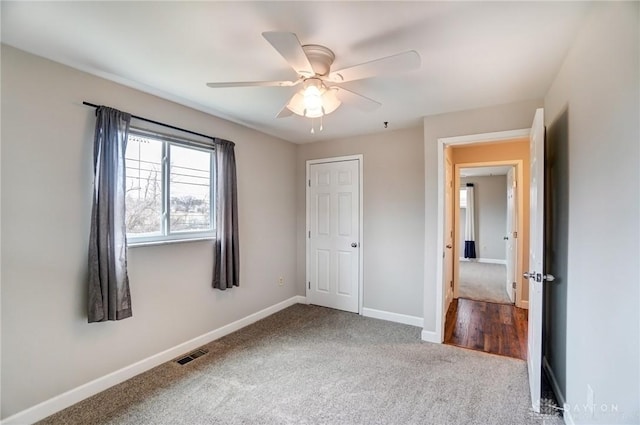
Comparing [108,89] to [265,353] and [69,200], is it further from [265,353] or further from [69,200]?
[265,353]

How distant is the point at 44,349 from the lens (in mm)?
1998

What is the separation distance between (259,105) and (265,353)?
2321 millimetres

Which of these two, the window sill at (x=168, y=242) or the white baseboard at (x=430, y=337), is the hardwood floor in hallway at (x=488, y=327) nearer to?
the white baseboard at (x=430, y=337)

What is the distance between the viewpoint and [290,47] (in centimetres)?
146

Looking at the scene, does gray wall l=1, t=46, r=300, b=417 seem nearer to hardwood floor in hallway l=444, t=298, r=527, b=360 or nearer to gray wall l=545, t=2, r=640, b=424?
hardwood floor in hallway l=444, t=298, r=527, b=360

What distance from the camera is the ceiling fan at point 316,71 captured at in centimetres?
148

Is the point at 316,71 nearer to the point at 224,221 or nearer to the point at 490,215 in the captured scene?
the point at 224,221

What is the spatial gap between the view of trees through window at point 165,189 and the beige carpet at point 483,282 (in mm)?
4178

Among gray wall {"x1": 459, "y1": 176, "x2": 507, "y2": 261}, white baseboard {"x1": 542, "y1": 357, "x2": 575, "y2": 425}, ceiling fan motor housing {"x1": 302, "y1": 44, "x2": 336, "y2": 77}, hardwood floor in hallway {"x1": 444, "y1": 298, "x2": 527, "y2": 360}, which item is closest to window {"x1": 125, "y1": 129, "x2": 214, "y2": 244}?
ceiling fan motor housing {"x1": 302, "y1": 44, "x2": 336, "y2": 77}

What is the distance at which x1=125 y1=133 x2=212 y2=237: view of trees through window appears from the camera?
2.52 metres

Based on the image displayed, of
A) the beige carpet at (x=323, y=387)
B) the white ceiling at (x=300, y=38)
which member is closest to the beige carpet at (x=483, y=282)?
the beige carpet at (x=323, y=387)

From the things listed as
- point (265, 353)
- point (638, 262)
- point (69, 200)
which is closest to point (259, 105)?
point (69, 200)

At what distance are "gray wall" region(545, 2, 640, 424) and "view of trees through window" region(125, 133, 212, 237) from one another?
9.80 ft

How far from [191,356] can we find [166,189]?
5.04 ft
